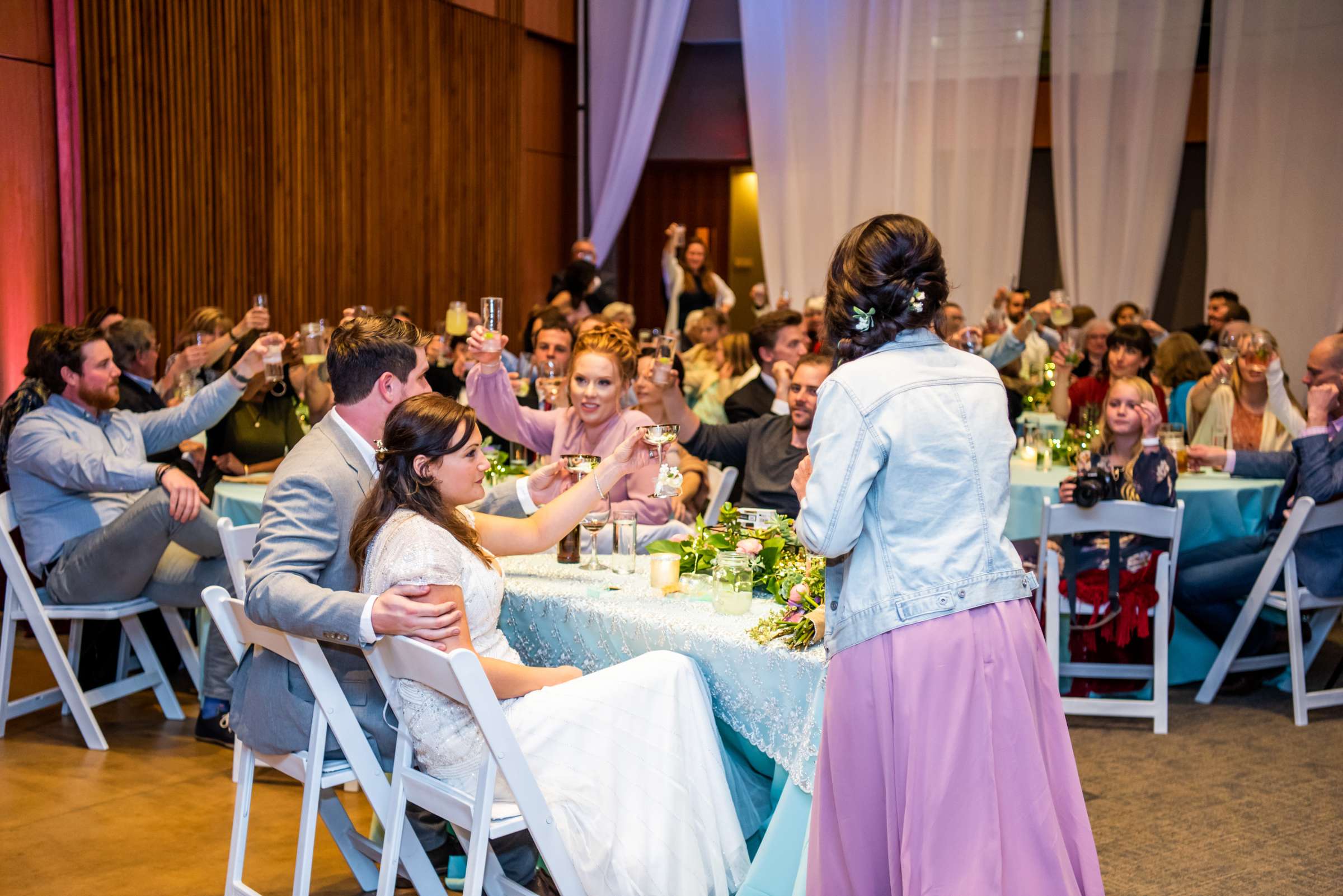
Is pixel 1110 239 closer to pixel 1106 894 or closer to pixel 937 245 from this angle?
pixel 1106 894

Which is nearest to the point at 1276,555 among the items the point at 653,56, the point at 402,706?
the point at 402,706

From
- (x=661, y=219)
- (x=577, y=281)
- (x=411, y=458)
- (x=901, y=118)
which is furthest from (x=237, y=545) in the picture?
(x=661, y=219)

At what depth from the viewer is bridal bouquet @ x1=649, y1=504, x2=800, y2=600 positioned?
10.0ft

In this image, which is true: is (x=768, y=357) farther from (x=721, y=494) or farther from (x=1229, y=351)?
(x=1229, y=351)

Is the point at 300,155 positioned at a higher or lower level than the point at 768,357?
higher

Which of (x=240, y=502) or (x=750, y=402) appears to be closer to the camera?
(x=240, y=502)

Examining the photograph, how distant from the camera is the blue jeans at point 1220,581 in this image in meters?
4.85

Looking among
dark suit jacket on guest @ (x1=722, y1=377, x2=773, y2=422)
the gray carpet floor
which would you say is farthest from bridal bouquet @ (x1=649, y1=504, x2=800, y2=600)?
dark suit jacket on guest @ (x1=722, y1=377, x2=773, y2=422)

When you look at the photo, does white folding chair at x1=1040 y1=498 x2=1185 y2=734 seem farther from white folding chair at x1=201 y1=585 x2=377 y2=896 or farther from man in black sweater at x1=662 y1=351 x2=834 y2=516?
white folding chair at x1=201 y1=585 x2=377 y2=896

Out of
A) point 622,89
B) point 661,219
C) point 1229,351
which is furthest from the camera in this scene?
point 661,219

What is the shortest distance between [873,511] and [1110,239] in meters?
8.71

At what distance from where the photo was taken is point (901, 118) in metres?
10.4

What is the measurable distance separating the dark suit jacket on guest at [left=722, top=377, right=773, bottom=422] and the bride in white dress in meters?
3.20

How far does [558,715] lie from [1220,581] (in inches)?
130
